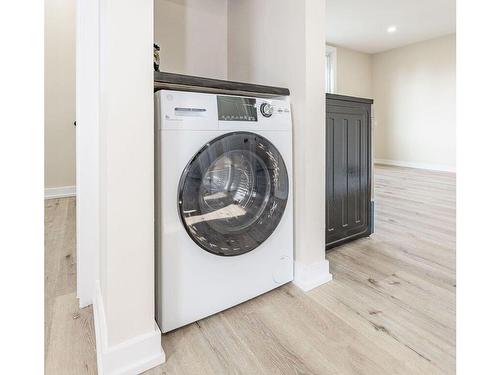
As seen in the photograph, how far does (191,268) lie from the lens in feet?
3.90

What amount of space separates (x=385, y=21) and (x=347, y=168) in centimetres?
446

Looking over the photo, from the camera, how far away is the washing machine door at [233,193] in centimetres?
115

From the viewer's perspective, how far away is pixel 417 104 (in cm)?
630

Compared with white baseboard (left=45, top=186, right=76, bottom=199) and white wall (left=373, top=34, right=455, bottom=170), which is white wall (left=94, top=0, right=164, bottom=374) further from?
white wall (left=373, top=34, right=455, bottom=170)

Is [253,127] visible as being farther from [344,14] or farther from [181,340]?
[344,14]

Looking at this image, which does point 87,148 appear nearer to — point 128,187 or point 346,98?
point 128,187

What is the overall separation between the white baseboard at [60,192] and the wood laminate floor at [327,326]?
192cm

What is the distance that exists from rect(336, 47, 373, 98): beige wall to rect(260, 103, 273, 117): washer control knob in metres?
5.64

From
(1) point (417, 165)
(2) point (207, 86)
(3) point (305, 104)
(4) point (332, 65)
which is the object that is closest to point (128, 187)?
(2) point (207, 86)

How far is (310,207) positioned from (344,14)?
14.9 feet

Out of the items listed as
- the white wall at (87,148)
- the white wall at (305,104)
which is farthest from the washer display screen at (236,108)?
the white wall at (87,148)

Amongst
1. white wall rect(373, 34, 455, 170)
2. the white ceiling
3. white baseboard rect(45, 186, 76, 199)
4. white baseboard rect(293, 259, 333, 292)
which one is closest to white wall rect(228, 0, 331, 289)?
white baseboard rect(293, 259, 333, 292)

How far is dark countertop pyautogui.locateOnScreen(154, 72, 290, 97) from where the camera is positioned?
1.13m
